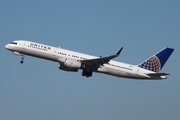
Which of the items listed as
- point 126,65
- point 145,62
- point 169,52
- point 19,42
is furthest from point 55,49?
point 169,52

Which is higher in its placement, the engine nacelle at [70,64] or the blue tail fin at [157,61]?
the blue tail fin at [157,61]

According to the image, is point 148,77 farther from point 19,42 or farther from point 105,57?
point 19,42

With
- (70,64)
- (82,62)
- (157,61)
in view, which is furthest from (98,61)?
(157,61)

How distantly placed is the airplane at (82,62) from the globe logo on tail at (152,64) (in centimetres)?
41

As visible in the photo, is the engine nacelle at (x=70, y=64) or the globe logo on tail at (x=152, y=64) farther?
the globe logo on tail at (x=152, y=64)

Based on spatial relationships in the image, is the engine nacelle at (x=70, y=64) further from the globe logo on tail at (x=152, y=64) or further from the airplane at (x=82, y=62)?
the globe logo on tail at (x=152, y=64)

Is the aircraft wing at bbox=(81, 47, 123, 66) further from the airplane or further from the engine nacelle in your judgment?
the engine nacelle

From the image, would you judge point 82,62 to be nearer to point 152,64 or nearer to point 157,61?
point 152,64

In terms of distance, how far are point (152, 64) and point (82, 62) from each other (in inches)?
547

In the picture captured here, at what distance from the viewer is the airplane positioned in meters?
67.2

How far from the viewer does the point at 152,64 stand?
246 ft

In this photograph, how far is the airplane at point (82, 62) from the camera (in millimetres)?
67188

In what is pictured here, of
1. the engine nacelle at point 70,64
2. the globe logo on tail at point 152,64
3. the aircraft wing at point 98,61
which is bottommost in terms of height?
the engine nacelle at point 70,64

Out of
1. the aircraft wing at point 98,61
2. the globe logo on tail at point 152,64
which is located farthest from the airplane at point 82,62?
the globe logo on tail at point 152,64
